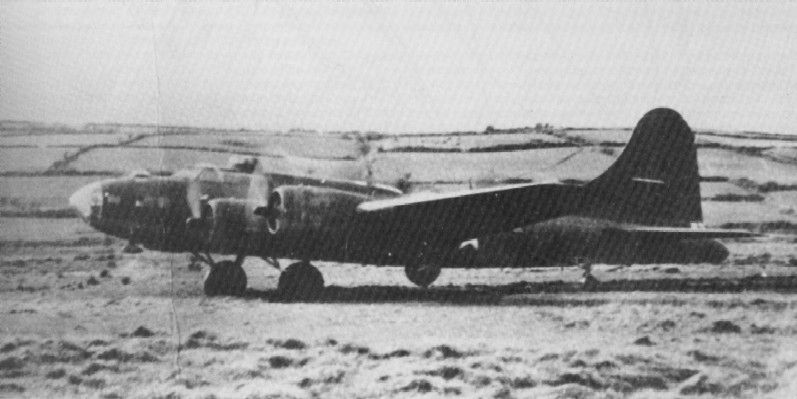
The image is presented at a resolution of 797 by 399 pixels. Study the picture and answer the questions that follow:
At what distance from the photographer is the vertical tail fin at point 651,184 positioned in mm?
7738

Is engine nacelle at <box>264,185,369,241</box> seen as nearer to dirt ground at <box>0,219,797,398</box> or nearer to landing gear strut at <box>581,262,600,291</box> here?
dirt ground at <box>0,219,797,398</box>

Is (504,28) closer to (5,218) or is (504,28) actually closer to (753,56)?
(753,56)

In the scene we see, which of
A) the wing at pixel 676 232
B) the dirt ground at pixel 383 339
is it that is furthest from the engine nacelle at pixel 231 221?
the wing at pixel 676 232

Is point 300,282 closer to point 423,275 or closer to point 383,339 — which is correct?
point 423,275

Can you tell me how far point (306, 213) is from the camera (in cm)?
716

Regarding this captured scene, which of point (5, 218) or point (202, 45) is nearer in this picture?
point (202, 45)

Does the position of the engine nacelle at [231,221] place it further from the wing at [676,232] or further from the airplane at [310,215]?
the wing at [676,232]

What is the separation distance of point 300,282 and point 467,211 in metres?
1.80

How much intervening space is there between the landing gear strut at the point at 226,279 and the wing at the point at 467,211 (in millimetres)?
1403

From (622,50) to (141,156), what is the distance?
477 centimetres

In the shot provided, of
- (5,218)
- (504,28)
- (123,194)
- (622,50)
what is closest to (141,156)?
(123,194)

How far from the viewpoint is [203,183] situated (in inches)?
290

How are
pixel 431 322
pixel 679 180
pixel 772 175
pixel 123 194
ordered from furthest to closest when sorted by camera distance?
1. pixel 679 180
2. pixel 123 194
3. pixel 772 175
4. pixel 431 322

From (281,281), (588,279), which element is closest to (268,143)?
(281,281)
